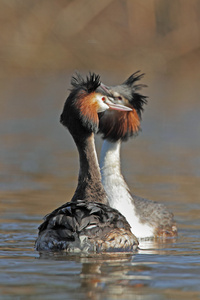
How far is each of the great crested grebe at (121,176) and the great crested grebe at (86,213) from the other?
2.60 ft

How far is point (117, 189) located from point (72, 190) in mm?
2521

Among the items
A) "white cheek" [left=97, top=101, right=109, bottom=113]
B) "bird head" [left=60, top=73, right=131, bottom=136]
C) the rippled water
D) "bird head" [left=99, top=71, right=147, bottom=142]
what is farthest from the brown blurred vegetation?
"bird head" [left=60, top=73, right=131, bottom=136]

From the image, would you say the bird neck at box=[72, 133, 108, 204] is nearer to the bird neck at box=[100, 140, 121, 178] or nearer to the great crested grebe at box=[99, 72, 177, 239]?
the great crested grebe at box=[99, 72, 177, 239]

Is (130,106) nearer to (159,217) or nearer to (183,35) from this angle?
(159,217)

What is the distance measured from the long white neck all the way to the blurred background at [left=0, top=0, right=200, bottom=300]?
0.49 meters

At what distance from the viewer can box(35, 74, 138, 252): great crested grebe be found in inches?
303

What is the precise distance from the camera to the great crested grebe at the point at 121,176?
9.63 m

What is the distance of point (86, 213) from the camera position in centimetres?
779

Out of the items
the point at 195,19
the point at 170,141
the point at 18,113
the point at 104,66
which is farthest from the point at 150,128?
the point at 195,19

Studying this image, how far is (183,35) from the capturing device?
25750 mm

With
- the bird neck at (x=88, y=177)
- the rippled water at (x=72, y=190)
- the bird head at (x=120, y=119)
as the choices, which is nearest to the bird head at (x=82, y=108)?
the bird neck at (x=88, y=177)

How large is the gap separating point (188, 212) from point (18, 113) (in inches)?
401

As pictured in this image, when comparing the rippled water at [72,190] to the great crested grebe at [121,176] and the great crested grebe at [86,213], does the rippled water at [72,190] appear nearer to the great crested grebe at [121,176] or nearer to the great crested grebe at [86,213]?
the great crested grebe at [86,213]

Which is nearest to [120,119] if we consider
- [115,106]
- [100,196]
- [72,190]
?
[115,106]
